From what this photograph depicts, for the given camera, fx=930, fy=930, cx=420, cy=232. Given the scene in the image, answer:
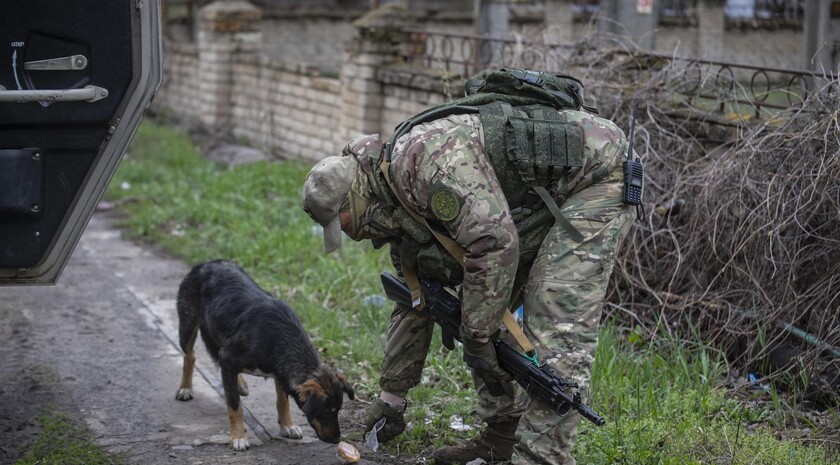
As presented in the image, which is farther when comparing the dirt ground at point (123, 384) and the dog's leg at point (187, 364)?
the dog's leg at point (187, 364)

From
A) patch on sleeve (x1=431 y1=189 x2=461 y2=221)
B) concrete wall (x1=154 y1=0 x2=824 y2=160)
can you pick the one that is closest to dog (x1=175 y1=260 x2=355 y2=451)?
patch on sleeve (x1=431 y1=189 x2=461 y2=221)

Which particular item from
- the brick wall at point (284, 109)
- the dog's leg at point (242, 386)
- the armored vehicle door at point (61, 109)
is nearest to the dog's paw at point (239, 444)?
the dog's leg at point (242, 386)

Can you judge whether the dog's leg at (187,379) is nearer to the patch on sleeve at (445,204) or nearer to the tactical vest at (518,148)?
the tactical vest at (518,148)

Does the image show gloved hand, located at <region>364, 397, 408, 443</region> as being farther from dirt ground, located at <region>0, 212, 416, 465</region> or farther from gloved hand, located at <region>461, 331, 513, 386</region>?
gloved hand, located at <region>461, 331, 513, 386</region>

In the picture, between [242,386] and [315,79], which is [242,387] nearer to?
[242,386]

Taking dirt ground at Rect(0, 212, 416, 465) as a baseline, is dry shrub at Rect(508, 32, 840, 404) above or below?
above

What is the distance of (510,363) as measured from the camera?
12.6ft

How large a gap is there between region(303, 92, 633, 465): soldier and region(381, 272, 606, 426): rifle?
0.06 meters

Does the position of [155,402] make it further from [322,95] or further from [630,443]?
[322,95]

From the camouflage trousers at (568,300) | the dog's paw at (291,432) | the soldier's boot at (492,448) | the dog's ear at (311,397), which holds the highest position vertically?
the camouflage trousers at (568,300)

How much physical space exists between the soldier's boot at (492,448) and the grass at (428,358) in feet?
0.98

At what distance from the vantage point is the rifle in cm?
361

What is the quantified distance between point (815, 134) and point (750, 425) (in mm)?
1815

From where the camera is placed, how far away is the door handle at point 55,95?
3.83m
